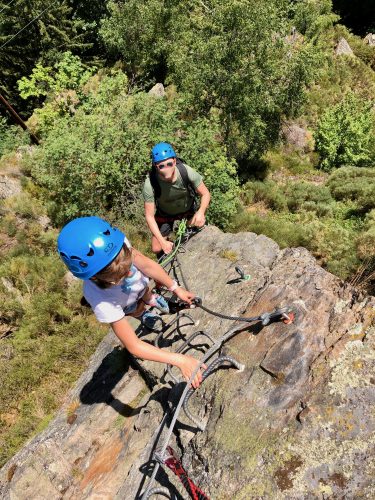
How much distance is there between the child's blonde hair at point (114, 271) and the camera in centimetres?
289

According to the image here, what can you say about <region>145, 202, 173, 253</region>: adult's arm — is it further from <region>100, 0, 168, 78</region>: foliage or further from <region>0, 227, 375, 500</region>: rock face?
<region>100, 0, 168, 78</region>: foliage

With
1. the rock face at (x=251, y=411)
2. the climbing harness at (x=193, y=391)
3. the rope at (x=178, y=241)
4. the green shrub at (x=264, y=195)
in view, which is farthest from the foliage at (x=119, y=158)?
the climbing harness at (x=193, y=391)

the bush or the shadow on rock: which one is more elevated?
the shadow on rock

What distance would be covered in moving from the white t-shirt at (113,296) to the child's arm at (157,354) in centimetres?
9

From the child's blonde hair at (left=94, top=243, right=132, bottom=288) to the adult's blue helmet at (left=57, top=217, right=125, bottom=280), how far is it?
0.05 meters

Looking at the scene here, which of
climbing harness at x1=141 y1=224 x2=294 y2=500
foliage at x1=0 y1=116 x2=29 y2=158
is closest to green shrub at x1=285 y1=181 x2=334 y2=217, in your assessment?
climbing harness at x1=141 y1=224 x2=294 y2=500

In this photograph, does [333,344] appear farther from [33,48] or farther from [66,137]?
[33,48]

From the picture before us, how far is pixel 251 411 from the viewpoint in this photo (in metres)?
2.94

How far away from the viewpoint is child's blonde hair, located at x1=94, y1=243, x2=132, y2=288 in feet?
9.49

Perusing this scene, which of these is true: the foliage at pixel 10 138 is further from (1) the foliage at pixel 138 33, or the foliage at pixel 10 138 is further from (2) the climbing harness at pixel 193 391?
(2) the climbing harness at pixel 193 391

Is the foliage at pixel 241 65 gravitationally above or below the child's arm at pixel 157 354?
below

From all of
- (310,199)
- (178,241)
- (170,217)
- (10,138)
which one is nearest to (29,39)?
(10,138)

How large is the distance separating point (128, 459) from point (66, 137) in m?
8.16

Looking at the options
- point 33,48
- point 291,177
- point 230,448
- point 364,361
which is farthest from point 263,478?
point 33,48
